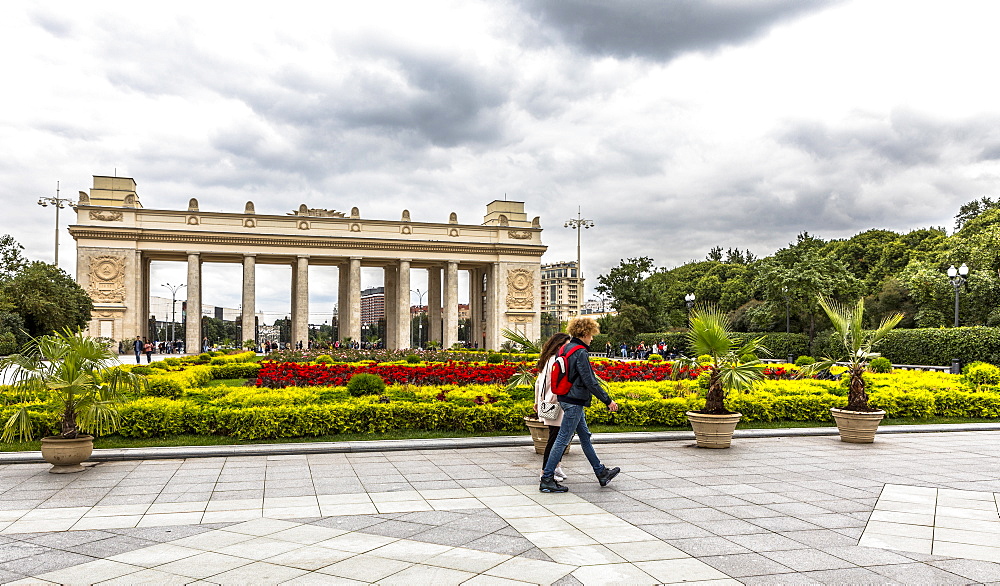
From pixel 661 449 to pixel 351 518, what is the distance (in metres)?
5.35

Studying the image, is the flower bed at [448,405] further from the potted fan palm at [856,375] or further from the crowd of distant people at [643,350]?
the crowd of distant people at [643,350]

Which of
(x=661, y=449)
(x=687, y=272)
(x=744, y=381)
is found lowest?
(x=661, y=449)

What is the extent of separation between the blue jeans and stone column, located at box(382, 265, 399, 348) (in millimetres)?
48043

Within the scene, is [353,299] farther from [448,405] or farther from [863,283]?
[448,405]

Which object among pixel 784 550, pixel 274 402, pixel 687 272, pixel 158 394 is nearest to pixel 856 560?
pixel 784 550

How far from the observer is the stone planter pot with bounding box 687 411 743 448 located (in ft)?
32.3

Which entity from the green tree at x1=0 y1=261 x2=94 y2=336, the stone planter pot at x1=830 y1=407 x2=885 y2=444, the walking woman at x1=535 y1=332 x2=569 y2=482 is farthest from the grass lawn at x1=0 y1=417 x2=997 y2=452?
the green tree at x1=0 y1=261 x2=94 y2=336

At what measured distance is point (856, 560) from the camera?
4859 mm

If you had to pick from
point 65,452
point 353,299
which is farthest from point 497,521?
point 353,299

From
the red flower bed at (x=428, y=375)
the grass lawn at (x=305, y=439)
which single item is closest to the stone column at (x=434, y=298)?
the red flower bed at (x=428, y=375)

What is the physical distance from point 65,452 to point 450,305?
4669 cm

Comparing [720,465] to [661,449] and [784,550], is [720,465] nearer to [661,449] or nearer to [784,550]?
[661,449]

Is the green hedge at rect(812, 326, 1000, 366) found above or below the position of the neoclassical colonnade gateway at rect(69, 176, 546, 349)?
below

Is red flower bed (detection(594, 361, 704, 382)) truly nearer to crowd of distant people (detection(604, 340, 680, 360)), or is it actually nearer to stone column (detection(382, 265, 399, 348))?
crowd of distant people (detection(604, 340, 680, 360))
